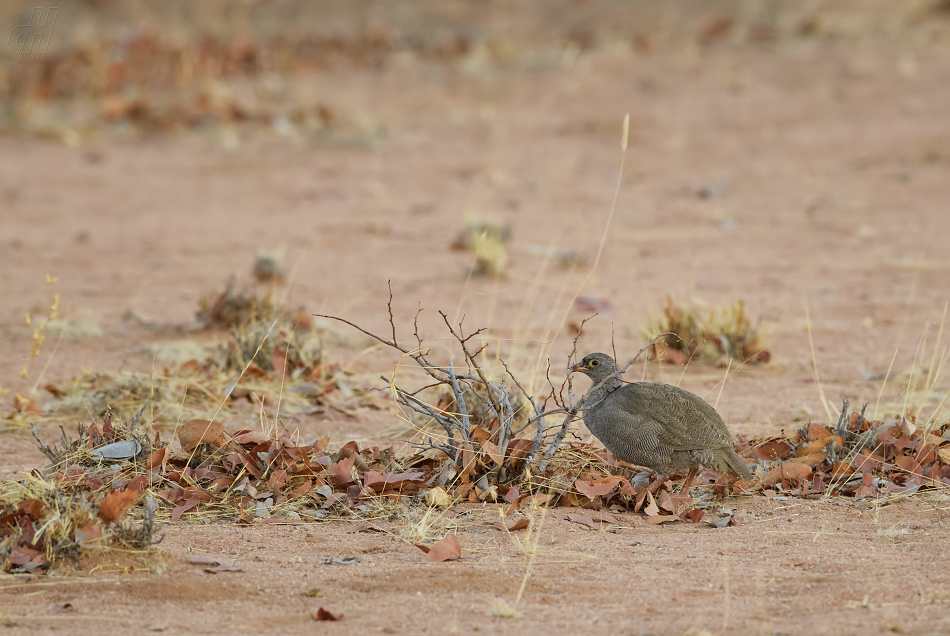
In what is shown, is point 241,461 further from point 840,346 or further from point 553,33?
point 553,33

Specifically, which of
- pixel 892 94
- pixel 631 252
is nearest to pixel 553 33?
pixel 892 94

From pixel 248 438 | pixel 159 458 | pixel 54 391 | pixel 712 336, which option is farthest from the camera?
pixel 712 336

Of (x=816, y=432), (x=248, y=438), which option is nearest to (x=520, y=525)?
(x=248, y=438)

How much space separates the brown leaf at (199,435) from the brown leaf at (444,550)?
1.05 meters

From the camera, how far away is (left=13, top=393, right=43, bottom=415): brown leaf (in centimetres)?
489

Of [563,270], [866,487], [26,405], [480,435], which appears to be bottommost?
[26,405]

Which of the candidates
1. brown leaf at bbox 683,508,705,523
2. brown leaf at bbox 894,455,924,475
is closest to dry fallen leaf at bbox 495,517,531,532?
brown leaf at bbox 683,508,705,523

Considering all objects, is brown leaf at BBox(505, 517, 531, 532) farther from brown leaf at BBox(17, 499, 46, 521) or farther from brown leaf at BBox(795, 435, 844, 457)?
brown leaf at BBox(17, 499, 46, 521)

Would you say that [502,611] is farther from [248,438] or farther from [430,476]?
[248,438]

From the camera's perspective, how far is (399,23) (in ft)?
60.3

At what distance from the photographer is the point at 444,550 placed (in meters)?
3.25

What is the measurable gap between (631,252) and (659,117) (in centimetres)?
469

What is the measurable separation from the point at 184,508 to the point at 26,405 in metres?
1.62

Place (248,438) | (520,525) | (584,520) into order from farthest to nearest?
(248,438)
(584,520)
(520,525)
